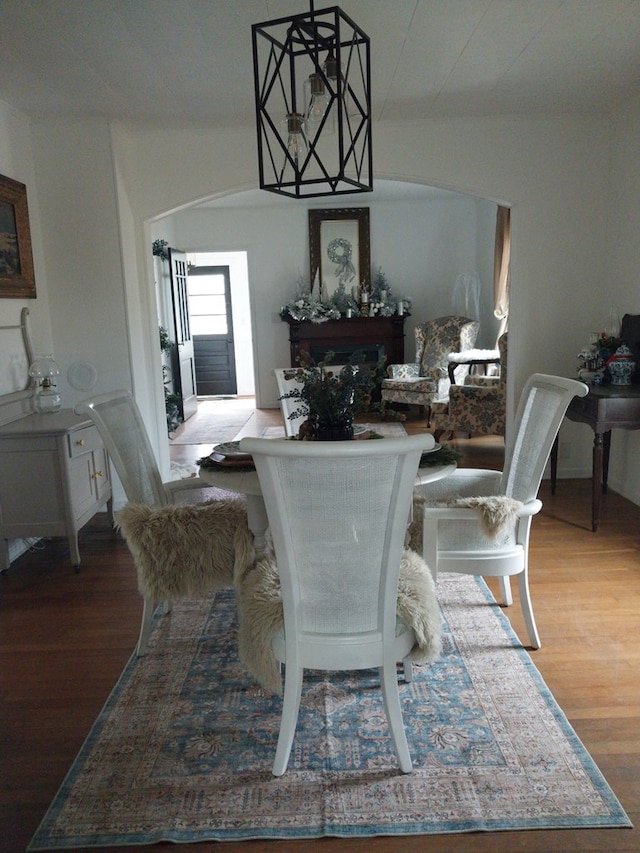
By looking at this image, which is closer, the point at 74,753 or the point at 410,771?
the point at 410,771

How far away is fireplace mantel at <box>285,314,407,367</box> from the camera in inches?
301

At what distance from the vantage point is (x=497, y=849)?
1551mm

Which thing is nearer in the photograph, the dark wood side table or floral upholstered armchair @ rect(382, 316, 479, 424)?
the dark wood side table

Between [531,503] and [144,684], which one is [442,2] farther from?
[144,684]

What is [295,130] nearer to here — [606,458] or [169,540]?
[169,540]

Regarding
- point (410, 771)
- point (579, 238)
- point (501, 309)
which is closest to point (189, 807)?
point (410, 771)

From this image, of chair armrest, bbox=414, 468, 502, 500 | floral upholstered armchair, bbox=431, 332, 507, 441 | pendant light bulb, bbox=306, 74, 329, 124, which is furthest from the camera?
floral upholstered armchair, bbox=431, 332, 507, 441

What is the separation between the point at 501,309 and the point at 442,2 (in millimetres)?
4479

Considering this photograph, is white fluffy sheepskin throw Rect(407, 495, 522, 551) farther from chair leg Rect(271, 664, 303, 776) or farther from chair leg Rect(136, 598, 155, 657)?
chair leg Rect(136, 598, 155, 657)

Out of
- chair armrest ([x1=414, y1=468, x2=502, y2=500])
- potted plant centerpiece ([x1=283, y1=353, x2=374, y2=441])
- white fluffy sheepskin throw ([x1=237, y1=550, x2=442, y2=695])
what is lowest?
white fluffy sheepskin throw ([x1=237, y1=550, x2=442, y2=695])

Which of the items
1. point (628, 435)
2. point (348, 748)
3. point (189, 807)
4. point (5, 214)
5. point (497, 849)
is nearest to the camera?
point (497, 849)

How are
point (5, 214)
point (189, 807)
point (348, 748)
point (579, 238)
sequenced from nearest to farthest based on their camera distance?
point (189, 807) → point (348, 748) → point (5, 214) → point (579, 238)

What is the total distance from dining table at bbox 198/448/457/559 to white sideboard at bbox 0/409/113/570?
1349mm

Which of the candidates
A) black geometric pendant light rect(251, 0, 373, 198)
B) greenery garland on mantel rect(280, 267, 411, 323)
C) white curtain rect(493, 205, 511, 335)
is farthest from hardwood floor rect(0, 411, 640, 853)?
greenery garland on mantel rect(280, 267, 411, 323)
